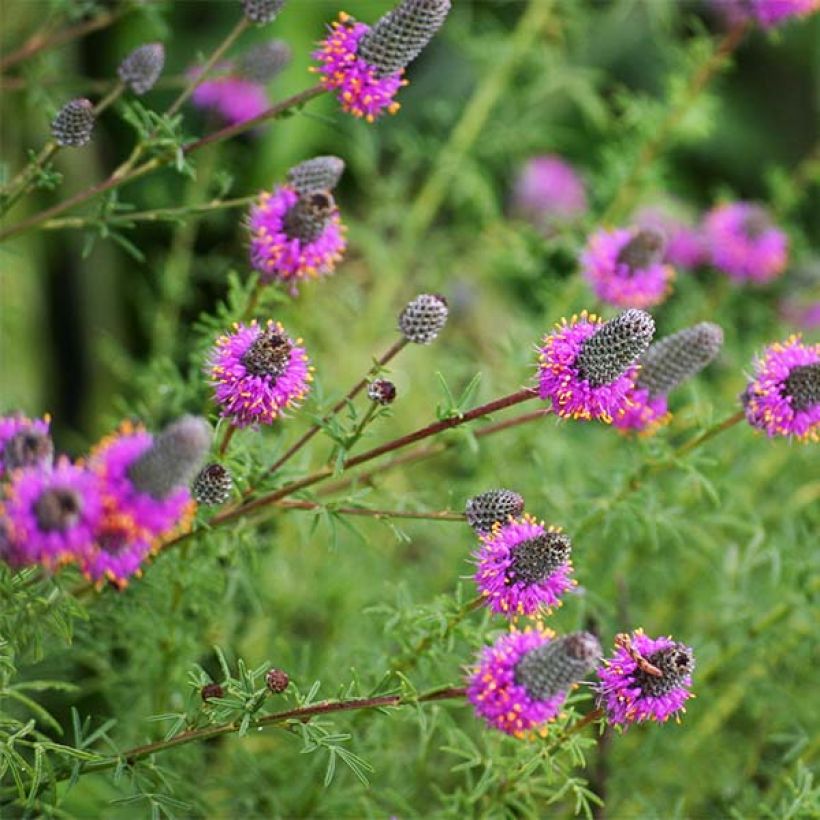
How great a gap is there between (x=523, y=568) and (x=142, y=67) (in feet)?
2.61

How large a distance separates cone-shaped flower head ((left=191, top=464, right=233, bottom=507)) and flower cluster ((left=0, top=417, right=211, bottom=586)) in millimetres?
140

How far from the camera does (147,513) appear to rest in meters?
0.95

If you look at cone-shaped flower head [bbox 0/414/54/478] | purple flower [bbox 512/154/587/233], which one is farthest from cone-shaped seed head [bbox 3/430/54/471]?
purple flower [bbox 512/154/587/233]

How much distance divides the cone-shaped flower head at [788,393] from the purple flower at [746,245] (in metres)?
0.86

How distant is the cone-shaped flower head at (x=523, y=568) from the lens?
3.59ft

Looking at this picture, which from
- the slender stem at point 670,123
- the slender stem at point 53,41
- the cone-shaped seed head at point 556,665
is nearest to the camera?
the cone-shaped seed head at point 556,665

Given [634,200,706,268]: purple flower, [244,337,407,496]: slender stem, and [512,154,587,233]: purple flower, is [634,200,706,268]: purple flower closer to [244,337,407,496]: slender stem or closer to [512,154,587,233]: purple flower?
[512,154,587,233]: purple flower

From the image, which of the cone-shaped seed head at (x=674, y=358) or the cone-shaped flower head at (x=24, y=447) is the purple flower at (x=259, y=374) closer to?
the cone-shaped flower head at (x=24, y=447)

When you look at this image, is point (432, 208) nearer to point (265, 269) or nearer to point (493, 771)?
point (265, 269)

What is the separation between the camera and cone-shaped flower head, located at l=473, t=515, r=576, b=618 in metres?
1.10

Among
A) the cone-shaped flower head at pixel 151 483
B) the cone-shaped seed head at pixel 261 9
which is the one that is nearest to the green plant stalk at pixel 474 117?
the cone-shaped seed head at pixel 261 9

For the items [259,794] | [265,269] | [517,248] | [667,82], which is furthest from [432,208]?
[259,794]

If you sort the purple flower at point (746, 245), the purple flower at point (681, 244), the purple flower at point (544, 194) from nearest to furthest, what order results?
the purple flower at point (746, 245), the purple flower at point (681, 244), the purple flower at point (544, 194)

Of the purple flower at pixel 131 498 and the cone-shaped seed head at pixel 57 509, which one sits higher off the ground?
the cone-shaped seed head at pixel 57 509
